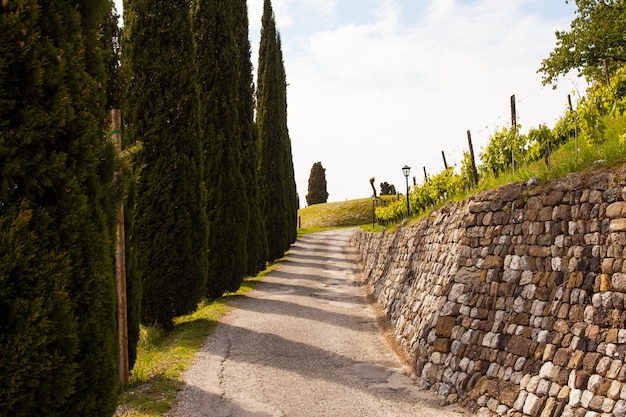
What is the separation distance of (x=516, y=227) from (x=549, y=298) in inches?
53.0

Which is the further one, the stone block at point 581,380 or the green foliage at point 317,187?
the green foliage at point 317,187

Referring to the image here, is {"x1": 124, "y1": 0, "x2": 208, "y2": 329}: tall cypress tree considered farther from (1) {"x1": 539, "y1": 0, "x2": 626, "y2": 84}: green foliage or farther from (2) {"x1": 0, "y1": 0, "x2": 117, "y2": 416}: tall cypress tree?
(1) {"x1": 539, "y1": 0, "x2": 626, "y2": 84}: green foliage

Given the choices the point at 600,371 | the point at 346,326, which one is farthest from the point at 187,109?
the point at 600,371

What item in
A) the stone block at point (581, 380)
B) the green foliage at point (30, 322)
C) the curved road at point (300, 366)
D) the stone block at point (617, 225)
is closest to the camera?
the green foliage at point (30, 322)

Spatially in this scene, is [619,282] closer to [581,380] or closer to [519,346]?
[581,380]

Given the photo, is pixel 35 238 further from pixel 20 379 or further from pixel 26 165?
pixel 20 379

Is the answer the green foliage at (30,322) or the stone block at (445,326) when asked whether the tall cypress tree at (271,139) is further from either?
the green foliage at (30,322)

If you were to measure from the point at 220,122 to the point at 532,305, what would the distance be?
10.9 meters

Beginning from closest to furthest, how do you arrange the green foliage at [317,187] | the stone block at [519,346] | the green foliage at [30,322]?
the green foliage at [30,322]
the stone block at [519,346]
the green foliage at [317,187]

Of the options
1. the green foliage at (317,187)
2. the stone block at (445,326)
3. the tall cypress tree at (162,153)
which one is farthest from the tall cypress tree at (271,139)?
the green foliage at (317,187)

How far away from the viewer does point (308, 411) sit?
6645 mm

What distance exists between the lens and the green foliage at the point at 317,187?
227 ft

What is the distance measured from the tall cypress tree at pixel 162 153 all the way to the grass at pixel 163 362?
1.59 feet

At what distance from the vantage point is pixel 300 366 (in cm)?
854
